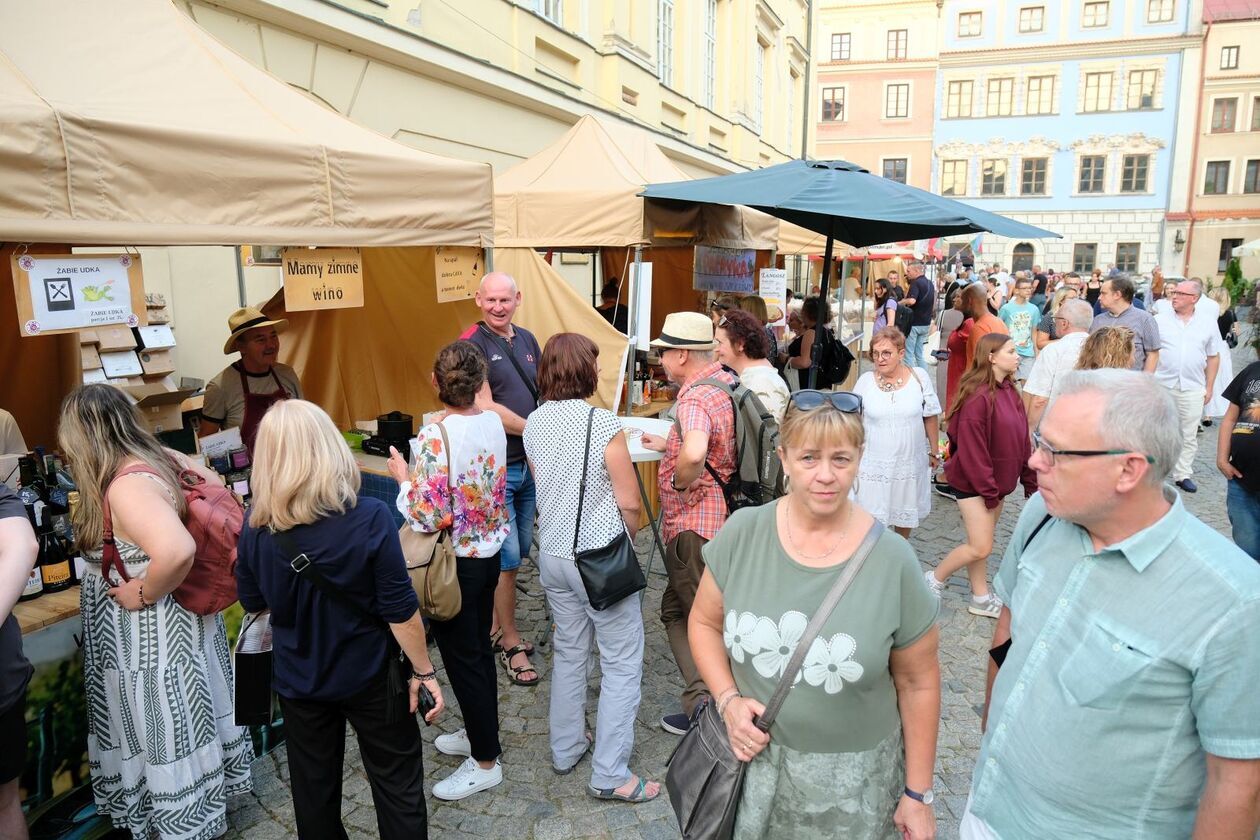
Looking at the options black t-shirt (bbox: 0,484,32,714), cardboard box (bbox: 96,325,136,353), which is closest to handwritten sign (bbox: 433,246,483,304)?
cardboard box (bbox: 96,325,136,353)

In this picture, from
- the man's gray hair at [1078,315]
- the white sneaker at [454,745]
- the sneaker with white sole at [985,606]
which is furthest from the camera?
the man's gray hair at [1078,315]

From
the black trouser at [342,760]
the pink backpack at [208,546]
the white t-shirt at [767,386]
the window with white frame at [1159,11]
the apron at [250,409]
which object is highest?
the window with white frame at [1159,11]

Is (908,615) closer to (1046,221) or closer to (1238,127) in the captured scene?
(1046,221)

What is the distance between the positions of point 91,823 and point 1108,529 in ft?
11.0

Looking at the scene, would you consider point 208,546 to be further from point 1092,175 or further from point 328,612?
point 1092,175

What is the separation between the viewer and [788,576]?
175 cm

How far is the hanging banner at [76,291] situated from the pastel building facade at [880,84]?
125 ft

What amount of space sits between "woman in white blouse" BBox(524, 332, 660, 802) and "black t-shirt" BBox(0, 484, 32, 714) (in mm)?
1582

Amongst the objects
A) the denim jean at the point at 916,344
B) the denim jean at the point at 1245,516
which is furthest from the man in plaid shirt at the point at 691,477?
the denim jean at the point at 916,344

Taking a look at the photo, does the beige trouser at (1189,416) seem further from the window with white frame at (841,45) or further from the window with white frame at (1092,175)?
the window with white frame at (841,45)

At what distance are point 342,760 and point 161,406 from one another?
3444mm

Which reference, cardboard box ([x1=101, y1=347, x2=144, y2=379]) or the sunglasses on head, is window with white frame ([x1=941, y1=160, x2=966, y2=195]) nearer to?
cardboard box ([x1=101, y1=347, x2=144, y2=379])

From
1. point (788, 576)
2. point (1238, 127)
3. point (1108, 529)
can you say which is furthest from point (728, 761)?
point (1238, 127)

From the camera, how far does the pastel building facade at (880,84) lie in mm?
38062
